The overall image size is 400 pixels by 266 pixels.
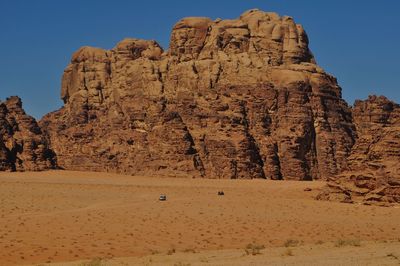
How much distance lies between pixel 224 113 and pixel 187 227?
3666 centimetres

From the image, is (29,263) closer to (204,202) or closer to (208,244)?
(208,244)

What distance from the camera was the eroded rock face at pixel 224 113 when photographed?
69500 millimetres

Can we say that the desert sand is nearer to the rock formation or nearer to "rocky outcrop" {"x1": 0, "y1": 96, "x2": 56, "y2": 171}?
the rock formation

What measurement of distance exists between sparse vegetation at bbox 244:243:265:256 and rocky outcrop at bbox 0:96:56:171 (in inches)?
1780

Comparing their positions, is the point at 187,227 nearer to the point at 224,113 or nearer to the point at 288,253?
the point at 288,253

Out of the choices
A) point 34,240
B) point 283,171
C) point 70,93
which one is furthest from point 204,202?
point 70,93

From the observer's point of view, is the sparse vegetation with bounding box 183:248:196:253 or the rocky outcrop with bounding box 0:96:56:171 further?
the rocky outcrop with bounding box 0:96:56:171

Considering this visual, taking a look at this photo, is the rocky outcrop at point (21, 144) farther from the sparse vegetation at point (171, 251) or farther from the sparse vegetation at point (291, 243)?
the sparse vegetation at point (171, 251)

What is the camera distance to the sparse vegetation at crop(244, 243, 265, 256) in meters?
26.2

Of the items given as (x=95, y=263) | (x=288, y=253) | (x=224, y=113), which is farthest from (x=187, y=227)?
(x=224, y=113)

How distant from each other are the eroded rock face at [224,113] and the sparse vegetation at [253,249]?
3843cm

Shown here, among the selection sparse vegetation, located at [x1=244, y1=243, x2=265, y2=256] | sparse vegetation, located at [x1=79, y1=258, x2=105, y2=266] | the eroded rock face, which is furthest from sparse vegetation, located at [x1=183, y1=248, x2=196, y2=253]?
the eroded rock face

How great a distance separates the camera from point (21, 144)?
72312 mm

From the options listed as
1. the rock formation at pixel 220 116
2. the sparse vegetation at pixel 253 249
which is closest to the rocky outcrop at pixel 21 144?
the rock formation at pixel 220 116
